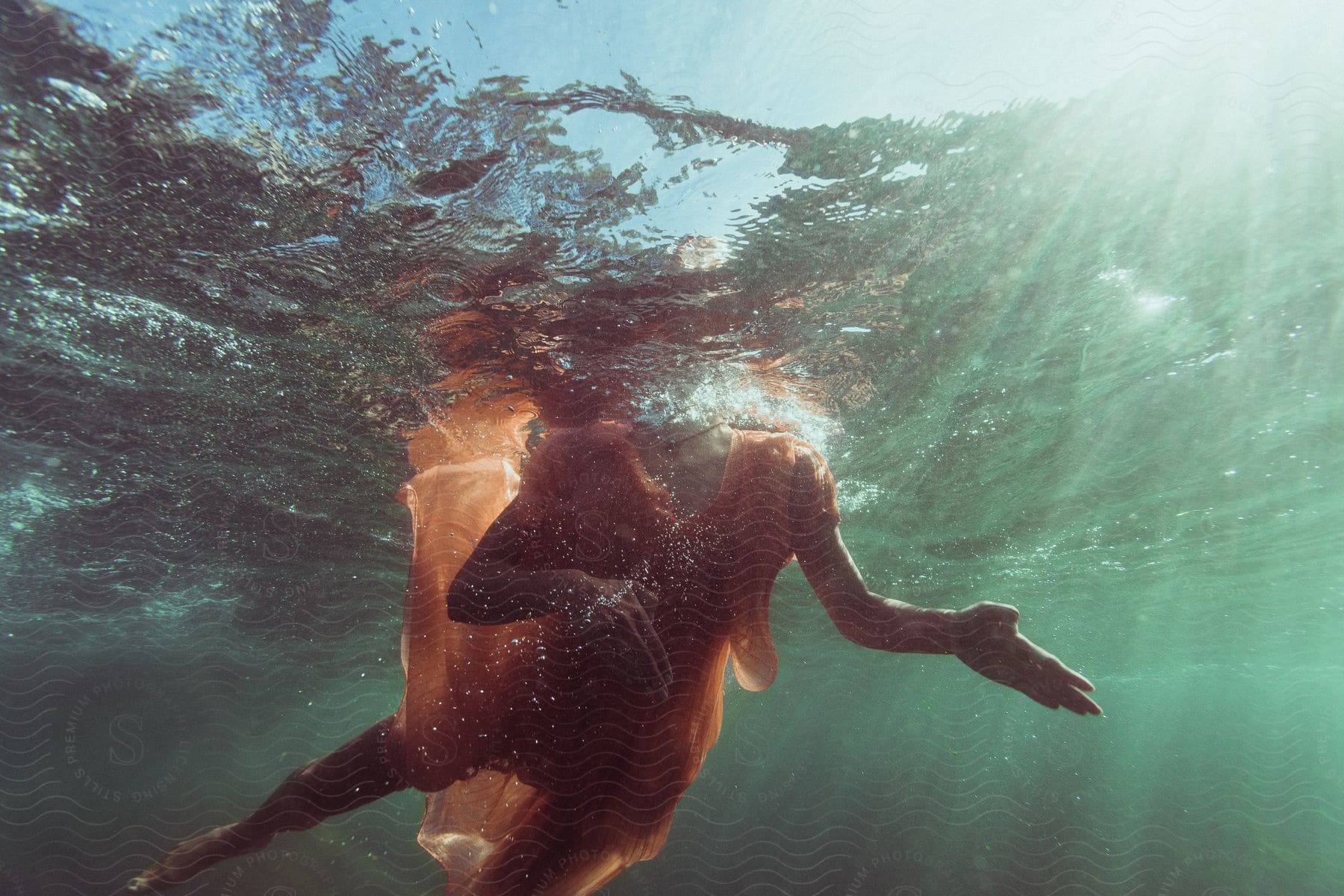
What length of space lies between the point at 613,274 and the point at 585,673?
3.07 metres

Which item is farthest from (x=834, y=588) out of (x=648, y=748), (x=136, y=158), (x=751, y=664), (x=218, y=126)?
(x=136, y=158)

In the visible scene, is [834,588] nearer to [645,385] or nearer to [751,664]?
[751,664]

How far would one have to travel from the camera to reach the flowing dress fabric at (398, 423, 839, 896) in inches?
104

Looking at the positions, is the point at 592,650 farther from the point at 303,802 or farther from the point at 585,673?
the point at 303,802

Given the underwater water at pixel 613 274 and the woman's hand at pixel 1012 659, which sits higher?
the underwater water at pixel 613 274

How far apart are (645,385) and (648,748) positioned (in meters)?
3.84

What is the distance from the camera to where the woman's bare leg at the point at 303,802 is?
8.32 ft

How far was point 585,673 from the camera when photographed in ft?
7.97

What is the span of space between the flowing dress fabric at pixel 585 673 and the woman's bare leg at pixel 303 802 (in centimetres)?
14

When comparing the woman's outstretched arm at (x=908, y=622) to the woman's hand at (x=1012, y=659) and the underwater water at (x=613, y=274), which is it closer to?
the woman's hand at (x=1012, y=659)

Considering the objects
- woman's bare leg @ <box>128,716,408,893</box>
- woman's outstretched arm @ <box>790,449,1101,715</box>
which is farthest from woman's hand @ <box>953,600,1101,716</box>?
woman's bare leg @ <box>128,716,408,893</box>

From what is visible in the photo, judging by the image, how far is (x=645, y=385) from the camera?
5906mm

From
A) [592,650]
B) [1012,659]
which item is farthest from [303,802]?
[1012,659]

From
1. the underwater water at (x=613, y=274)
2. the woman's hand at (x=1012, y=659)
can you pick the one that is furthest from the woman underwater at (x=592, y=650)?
the underwater water at (x=613, y=274)
